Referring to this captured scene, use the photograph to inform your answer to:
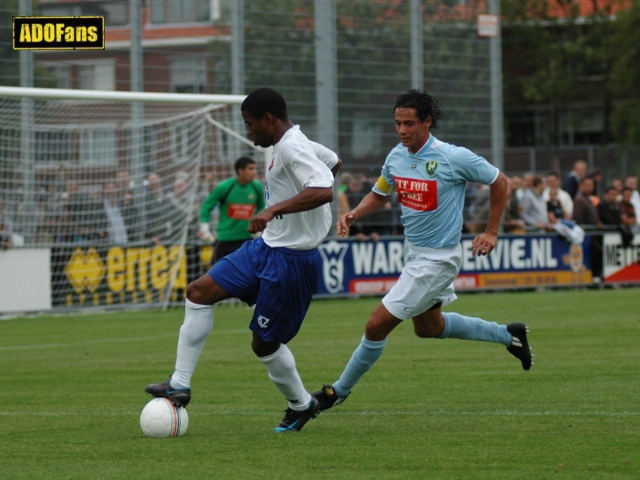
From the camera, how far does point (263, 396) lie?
8398mm

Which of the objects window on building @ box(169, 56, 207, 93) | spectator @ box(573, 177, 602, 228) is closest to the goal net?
window on building @ box(169, 56, 207, 93)

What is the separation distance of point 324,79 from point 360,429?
13.9 meters

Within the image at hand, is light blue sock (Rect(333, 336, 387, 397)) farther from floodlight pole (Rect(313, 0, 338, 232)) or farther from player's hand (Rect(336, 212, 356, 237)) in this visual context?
floodlight pole (Rect(313, 0, 338, 232))

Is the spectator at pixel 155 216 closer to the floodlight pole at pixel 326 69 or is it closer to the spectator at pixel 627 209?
the floodlight pole at pixel 326 69

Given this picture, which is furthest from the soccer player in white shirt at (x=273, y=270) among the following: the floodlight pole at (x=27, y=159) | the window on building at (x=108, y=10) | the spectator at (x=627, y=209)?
the spectator at (x=627, y=209)

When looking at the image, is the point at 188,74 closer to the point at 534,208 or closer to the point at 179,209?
the point at 179,209

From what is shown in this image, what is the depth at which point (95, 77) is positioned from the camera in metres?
18.5

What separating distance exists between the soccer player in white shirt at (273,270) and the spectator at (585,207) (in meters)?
15.2

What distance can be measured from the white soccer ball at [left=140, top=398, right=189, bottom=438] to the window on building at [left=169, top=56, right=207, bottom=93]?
42.6 feet

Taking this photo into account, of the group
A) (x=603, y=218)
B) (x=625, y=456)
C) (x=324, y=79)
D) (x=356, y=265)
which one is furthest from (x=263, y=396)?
(x=603, y=218)

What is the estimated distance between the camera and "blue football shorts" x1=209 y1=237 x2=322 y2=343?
6.59m

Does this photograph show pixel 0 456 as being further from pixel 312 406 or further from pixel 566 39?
pixel 566 39

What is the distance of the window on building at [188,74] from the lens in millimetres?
19141

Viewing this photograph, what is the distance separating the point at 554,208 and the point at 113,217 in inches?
333
